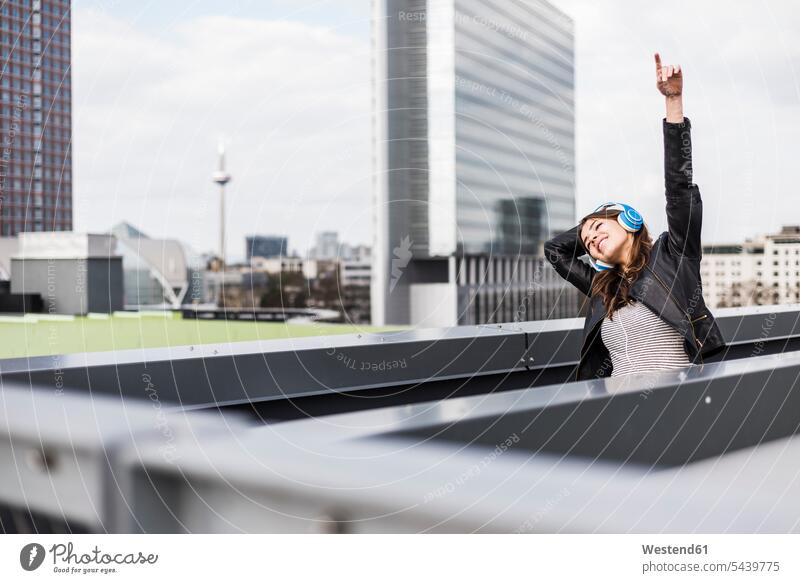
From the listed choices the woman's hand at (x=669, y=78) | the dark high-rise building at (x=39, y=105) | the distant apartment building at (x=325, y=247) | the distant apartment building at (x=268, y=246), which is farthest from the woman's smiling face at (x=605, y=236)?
the dark high-rise building at (x=39, y=105)

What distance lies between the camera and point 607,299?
1454 millimetres

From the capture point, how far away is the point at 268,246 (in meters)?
1.74

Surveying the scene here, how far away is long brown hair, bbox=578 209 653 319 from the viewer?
1427 millimetres

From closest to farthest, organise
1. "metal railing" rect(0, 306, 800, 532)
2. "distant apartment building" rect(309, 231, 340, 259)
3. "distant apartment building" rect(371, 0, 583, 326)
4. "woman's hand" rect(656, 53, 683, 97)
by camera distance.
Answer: "metal railing" rect(0, 306, 800, 532), "woman's hand" rect(656, 53, 683, 97), "distant apartment building" rect(371, 0, 583, 326), "distant apartment building" rect(309, 231, 340, 259)

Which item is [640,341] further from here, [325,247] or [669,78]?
[325,247]

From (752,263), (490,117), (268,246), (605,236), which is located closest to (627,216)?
(605,236)

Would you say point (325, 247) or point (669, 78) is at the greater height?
point (669, 78)

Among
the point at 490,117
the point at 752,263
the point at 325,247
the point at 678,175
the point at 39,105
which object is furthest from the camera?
the point at 490,117

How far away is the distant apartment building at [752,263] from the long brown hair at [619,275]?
0.39 ft

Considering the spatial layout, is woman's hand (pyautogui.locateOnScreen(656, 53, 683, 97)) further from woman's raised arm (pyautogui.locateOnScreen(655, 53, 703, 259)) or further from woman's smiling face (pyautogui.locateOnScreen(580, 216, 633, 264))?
woman's smiling face (pyautogui.locateOnScreen(580, 216, 633, 264))

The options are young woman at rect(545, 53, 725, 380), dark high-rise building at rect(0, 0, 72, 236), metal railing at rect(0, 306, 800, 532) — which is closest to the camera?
metal railing at rect(0, 306, 800, 532)

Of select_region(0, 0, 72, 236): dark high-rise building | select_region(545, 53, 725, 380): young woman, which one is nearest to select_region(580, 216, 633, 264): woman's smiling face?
select_region(545, 53, 725, 380): young woman

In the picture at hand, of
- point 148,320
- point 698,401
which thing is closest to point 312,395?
point 698,401

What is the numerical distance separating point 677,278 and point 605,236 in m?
0.15
